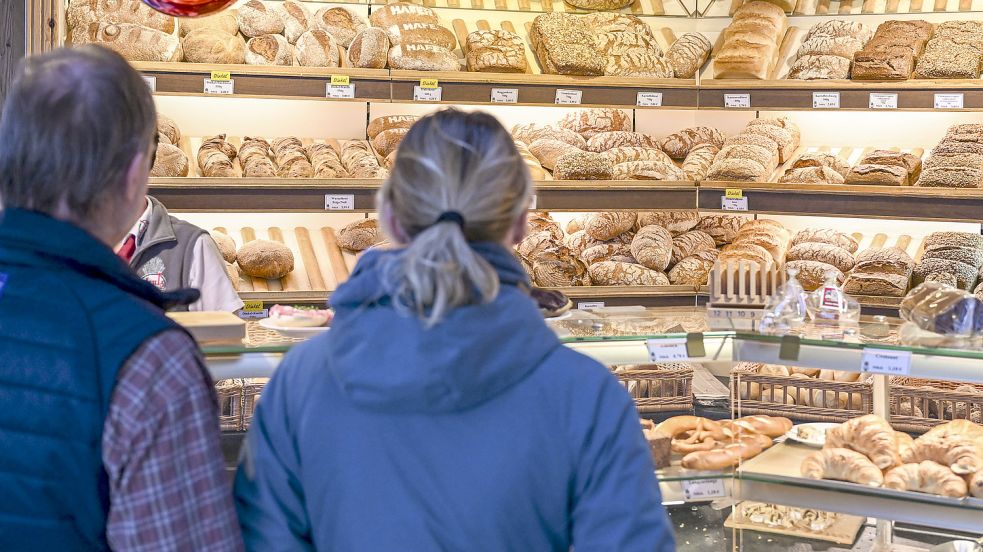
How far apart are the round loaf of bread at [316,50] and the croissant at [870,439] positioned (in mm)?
2674

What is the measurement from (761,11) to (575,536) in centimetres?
410

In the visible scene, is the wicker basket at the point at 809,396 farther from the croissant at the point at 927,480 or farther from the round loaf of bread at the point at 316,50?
the round loaf of bread at the point at 316,50

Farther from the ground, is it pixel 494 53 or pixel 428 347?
pixel 494 53

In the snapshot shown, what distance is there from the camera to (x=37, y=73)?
1166 millimetres

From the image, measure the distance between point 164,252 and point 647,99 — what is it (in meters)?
2.45

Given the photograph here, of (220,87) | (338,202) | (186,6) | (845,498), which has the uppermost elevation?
(220,87)

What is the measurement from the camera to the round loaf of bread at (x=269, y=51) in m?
4.16

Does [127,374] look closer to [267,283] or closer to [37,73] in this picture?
[37,73]

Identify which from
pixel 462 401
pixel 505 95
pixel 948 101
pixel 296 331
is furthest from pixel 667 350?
pixel 948 101

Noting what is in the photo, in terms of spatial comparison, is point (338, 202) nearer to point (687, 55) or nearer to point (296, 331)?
point (687, 55)

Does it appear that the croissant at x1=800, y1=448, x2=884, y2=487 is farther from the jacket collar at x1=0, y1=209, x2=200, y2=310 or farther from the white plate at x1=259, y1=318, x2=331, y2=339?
the jacket collar at x1=0, y1=209, x2=200, y2=310

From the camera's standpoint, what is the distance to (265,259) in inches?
162

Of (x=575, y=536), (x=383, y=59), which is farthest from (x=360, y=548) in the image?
(x=383, y=59)

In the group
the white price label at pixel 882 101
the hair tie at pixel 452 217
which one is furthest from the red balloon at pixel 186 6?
the white price label at pixel 882 101
